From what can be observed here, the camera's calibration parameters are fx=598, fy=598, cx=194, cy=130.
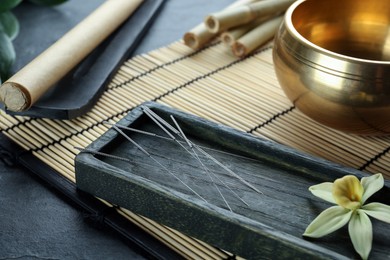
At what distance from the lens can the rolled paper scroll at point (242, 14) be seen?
1.00 meters

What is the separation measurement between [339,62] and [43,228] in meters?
0.38

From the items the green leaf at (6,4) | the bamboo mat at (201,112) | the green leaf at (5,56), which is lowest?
the bamboo mat at (201,112)

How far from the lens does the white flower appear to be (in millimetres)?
564

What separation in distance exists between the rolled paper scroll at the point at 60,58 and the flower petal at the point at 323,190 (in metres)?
0.39

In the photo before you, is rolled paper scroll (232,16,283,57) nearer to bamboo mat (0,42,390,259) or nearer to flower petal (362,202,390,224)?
bamboo mat (0,42,390,259)

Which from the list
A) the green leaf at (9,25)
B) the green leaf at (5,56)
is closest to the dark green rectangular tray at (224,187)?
the green leaf at (5,56)

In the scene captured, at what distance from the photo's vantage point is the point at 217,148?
0.72 metres

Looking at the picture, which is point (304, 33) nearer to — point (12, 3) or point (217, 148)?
point (217, 148)

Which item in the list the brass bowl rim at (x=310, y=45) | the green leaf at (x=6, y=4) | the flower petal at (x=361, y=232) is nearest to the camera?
the flower petal at (x=361, y=232)

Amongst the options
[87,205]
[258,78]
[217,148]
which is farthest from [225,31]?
[87,205]

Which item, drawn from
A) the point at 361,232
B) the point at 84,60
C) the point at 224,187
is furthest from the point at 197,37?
the point at 361,232

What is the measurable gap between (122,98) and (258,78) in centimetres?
22

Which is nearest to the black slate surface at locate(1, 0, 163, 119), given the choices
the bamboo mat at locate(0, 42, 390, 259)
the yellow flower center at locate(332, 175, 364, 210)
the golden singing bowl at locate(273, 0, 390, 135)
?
the bamboo mat at locate(0, 42, 390, 259)

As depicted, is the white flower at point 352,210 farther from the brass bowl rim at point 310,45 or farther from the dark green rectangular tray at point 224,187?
the brass bowl rim at point 310,45
